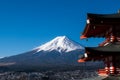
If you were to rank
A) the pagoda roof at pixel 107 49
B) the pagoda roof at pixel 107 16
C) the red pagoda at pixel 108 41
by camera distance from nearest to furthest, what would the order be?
the pagoda roof at pixel 107 49, the red pagoda at pixel 108 41, the pagoda roof at pixel 107 16

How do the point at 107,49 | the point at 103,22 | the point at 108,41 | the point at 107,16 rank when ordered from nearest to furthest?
1. the point at 107,49
2. the point at 103,22
3. the point at 107,16
4. the point at 108,41

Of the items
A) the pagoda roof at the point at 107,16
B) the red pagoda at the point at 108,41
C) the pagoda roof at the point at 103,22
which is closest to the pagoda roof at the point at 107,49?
the red pagoda at the point at 108,41

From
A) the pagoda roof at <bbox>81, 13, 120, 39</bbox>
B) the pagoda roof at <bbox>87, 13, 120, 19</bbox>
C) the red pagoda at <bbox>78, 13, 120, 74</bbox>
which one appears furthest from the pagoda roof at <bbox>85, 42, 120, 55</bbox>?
the pagoda roof at <bbox>87, 13, 120, 19</bbox>

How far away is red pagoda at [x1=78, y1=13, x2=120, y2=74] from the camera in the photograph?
90.7 ft

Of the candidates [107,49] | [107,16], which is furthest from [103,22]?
[107,49]

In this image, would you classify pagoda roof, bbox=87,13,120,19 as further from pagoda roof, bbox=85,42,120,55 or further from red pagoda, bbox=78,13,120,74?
pagoda roof, bbox=85,42,120,55

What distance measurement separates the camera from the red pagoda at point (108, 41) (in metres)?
27.6

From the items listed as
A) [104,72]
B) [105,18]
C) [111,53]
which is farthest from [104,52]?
[104,72]

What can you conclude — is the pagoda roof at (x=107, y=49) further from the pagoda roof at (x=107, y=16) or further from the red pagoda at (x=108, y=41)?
the pagoda roof at (x=107, y=16)

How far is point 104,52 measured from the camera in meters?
27.5

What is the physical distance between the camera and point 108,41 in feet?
101

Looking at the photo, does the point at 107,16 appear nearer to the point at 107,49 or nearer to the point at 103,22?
the point at 103,22

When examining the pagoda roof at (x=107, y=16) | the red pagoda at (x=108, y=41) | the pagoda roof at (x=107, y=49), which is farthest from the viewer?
the pagoda roof at (x=107, y=16)

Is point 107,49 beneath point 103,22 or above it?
beneath
